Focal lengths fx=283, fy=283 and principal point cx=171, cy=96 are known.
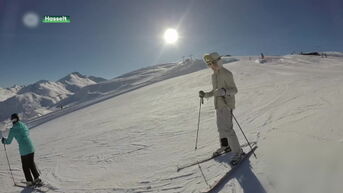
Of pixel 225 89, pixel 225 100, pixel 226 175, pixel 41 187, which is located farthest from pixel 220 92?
pixel 41 187

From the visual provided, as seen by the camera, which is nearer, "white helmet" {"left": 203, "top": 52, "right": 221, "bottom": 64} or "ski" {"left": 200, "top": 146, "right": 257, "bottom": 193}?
"ski" {"left": 200, "top": 146, "right": 257, "bottom": 193}

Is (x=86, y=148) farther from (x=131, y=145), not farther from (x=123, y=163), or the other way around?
(x=123, y=163)

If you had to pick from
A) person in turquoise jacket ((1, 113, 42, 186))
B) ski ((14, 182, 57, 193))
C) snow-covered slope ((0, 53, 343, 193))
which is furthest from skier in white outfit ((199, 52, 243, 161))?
person in turquoise jacket ((1, 113, 42, 186))

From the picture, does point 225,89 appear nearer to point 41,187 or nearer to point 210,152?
point 210,152

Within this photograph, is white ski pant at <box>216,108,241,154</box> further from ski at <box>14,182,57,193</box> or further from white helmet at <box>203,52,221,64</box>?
ski at <box>14,182,57,193</box>

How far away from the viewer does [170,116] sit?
1352cm

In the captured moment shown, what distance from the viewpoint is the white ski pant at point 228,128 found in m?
5.59

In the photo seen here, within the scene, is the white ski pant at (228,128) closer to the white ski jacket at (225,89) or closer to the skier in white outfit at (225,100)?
the skier in white outfit at (225,100)

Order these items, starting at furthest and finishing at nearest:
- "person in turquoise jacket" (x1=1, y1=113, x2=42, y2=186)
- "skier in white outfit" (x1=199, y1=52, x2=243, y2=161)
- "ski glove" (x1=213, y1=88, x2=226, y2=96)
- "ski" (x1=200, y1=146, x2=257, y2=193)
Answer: "person in turquoise jacket" (x1=1, y1=113, x2=42, y2=186) < "skier in white outfit" (x1=199, y1=52, x2=243, y2=161) < "ski glove" (x1=213, y1=88, x2=226, y2=96) < "ski" (x1=200, y1=146, x2=257, y2=193)

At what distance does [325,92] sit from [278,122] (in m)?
5.00

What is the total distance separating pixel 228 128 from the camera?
5.62m

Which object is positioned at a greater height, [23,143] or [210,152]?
[23,143]

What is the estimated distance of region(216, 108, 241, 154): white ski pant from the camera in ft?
18.3

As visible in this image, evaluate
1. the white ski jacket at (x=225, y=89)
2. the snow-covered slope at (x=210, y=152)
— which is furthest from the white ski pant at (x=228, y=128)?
the snow-covered slope at (x=210, y=152)
